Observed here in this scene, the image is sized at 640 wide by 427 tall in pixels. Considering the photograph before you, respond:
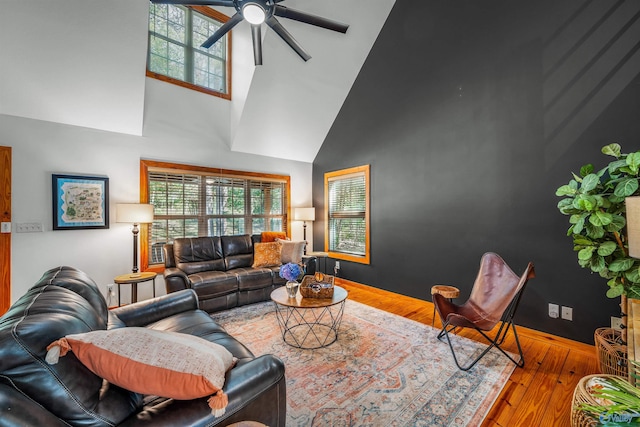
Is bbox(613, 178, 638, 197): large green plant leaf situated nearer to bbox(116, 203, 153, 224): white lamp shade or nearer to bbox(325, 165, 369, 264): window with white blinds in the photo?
bbox(325, 165, 369, 264): window with white blinds

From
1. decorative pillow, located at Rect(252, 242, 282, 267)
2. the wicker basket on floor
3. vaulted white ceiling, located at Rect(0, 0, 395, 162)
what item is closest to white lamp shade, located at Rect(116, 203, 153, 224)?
vaulted white ceiling, located at Rect(0, 0, 395, 162)

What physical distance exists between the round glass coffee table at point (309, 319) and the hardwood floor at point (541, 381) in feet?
3.68

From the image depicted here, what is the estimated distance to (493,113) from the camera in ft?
10.2

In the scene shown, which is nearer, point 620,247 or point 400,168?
point 620,247

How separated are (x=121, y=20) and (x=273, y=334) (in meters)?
3.85

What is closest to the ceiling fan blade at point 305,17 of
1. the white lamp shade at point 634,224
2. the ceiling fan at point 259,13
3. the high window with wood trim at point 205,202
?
the ceiling fan at point 259,13

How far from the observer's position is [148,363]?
0.97 metres

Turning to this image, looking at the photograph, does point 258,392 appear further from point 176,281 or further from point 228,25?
point 228,25

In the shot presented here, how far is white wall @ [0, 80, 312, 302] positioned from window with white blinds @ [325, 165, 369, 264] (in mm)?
1950

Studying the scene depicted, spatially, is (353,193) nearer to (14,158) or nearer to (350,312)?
(350,312)

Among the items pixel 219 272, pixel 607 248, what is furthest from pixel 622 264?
pixel 219 272

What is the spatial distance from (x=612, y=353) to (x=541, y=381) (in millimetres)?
516

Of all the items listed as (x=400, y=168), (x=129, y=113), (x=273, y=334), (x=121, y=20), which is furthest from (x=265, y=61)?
(x=273, y=334)

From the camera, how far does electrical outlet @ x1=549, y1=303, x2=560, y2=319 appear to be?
8.76 ft
